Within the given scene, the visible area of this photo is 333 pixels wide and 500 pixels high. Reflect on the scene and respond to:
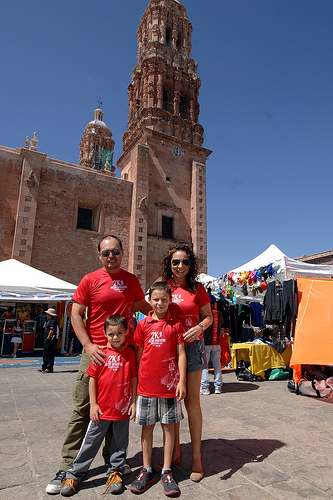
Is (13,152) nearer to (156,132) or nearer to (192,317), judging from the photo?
(156,132)

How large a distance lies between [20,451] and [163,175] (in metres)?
19.4

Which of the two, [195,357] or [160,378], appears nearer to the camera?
[160,378]

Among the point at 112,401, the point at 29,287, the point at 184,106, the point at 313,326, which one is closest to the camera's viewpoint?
the point at 112,401

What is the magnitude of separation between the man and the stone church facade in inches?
583

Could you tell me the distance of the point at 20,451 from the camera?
3.15 meters

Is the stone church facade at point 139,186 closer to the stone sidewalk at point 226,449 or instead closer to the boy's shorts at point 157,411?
the stone sidewalk at point 226,449

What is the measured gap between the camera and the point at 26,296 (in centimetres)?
Result: 1042

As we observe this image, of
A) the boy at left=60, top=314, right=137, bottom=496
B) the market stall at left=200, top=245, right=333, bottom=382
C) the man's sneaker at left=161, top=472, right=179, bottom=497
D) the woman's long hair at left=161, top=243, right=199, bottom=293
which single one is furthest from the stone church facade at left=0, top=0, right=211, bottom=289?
the man's sneaker at left=161, top=472, right=179, bottom=497

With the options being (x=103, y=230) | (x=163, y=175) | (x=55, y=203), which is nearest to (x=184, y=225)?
(x=163, y=175)

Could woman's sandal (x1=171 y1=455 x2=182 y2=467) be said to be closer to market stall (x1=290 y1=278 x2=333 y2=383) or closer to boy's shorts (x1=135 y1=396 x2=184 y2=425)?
boy's shorts (x1=135 y1=396 x2=184 y2=425)

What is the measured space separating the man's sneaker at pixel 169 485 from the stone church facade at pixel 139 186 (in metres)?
15.5

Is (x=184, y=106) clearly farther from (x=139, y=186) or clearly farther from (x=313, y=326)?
(x=313, y=326)

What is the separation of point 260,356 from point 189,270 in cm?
573

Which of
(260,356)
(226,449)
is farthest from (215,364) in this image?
(226,449)
